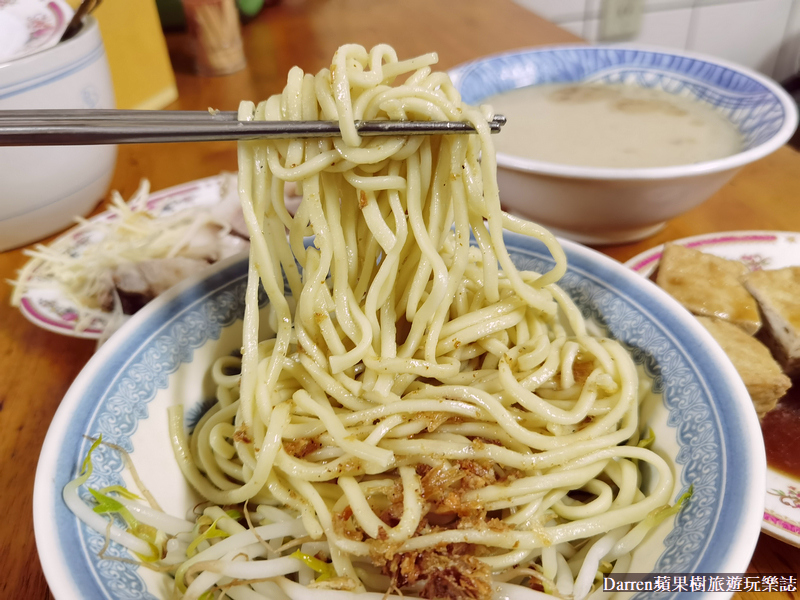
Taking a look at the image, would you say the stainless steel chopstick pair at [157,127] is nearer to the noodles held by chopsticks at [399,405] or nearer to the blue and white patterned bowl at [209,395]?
the noodles held by chopsticks at [399,405]

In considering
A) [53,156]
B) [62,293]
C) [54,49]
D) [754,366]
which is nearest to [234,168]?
[53,156]

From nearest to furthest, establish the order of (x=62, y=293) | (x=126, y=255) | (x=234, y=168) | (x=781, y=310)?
(x=781, y=310) < (x=62, y=293) < (x=126, y=255) < (x=234, y=168)

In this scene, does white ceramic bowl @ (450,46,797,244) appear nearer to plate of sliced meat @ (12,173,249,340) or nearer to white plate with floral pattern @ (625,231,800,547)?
white plate with floral pattern @ (625,231,800,547)

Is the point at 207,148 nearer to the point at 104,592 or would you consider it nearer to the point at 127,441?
the point at 127,441

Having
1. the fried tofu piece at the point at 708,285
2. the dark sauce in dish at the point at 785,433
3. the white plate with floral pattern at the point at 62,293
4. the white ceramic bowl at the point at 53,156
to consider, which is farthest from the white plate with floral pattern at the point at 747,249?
the white ceramic bowl at the point at 53,156

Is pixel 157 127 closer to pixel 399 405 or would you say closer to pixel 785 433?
pixel 399 405

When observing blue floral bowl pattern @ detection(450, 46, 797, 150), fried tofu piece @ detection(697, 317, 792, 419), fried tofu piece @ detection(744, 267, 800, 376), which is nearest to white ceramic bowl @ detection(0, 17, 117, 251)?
blue floral bowl pattern @ detection(450, 46, 797, 150)
